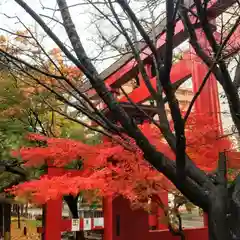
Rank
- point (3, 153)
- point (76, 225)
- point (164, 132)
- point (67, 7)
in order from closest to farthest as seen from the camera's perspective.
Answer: point (67, 7), point (164, 132), point (76, 225), point (3, 153)

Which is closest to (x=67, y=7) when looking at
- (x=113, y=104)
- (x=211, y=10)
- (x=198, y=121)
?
(x=113, y=104)

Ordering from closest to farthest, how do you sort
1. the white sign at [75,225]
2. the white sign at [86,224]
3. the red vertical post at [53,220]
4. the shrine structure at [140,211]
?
the red vertical post at [53,220] → the shrine structure at [140,211] → the white sign at [75,225] → the white sign at [86,224]

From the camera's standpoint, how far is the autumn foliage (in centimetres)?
713

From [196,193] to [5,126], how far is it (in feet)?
26.1

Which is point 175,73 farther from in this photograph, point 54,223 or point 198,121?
point 54,223

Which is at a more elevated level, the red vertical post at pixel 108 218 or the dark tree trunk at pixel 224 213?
the dark tree trunk at pixel 224 213

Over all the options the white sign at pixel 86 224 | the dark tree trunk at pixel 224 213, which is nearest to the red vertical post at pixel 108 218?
the white sign at pixel 86 224

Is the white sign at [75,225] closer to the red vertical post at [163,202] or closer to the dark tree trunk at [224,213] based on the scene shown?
the red vertical post at [163,202]

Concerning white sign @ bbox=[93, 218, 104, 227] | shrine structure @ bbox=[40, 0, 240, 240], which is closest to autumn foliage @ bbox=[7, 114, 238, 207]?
shrine structure @ bbox=[40, 0, 240, 240]

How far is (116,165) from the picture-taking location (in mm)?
7836

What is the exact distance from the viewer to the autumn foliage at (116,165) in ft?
23.4

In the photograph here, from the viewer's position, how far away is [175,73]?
34.9 ft

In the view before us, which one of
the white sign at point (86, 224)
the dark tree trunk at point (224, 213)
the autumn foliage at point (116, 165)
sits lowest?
the white sign at point (86, 224)

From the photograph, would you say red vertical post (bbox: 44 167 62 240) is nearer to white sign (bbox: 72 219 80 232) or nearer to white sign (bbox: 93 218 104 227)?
white sign (bbox: 72 219 80 232)
